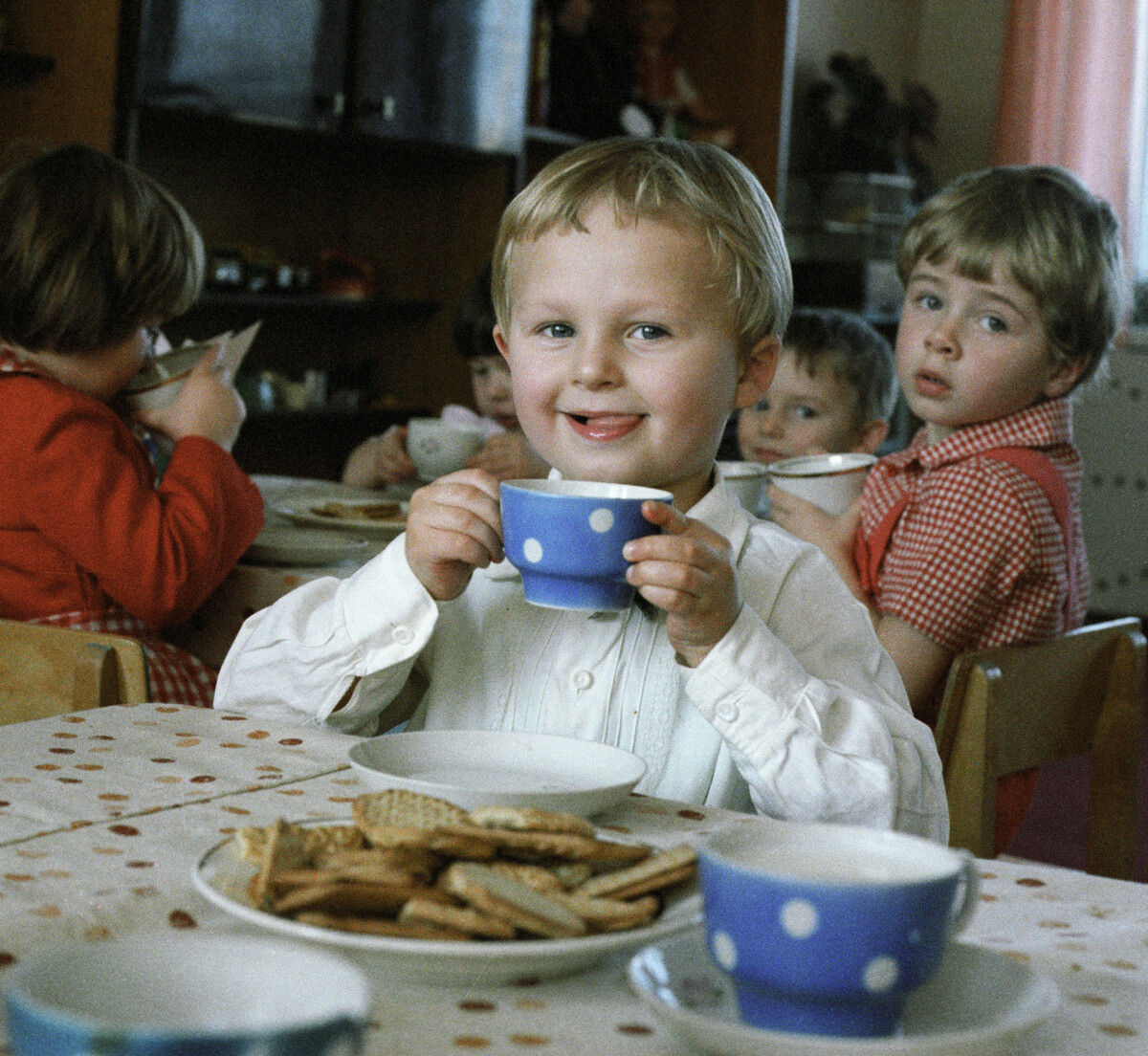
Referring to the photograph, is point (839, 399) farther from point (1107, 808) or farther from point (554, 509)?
point (554, 509)

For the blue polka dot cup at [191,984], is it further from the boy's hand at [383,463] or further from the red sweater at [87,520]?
the boy's hand at [383,463]

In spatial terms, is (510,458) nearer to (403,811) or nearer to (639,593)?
(639,593)

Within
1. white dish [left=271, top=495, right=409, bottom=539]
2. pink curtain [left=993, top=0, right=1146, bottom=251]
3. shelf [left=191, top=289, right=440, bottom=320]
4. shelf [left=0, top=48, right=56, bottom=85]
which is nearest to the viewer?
white dish [left=271, top=495, right=409, bottom=539]

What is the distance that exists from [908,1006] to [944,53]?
5.55m

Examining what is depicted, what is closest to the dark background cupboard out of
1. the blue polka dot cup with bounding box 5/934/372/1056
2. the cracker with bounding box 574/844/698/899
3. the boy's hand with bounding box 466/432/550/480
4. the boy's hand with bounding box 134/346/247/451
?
the boy's hand with bounding box 466/432/550/480

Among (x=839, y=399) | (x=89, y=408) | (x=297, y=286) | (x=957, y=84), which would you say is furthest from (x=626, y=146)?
(x=957, y=84)

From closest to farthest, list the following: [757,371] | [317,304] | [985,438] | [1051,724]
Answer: [757,371], [1051,724], [985,438], [317,304]

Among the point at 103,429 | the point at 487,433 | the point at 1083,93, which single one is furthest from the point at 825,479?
the point at 1083,93

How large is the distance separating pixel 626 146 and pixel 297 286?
2.61 meters

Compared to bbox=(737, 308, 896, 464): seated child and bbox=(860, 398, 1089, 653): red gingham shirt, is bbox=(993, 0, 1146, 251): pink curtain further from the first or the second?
bbox=(860, 398, 1089, 653): red gingham shirt

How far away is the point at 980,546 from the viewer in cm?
162

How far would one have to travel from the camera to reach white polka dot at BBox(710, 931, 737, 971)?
18.9 inches

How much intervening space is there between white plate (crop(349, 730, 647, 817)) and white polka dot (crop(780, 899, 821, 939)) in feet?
0.94

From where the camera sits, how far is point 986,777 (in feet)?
4.29
